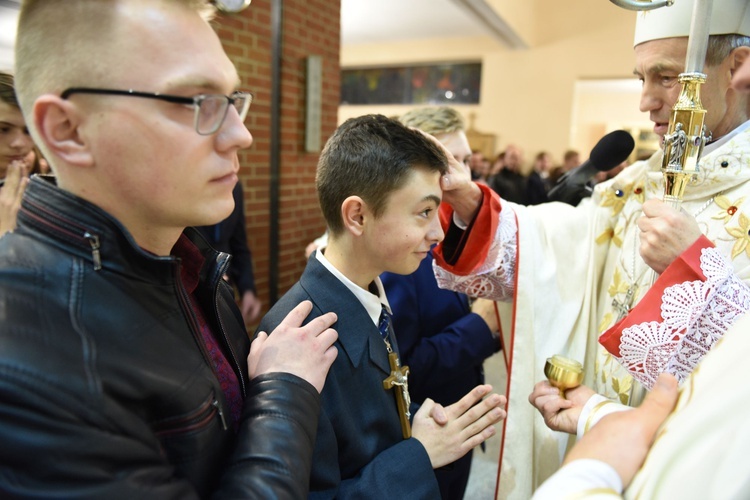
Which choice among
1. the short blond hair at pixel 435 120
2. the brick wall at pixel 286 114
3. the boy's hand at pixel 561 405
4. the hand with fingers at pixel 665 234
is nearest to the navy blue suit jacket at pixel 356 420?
the boy's hand at pixel 561 405

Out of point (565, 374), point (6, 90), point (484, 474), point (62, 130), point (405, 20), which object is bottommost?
point (484, 474)

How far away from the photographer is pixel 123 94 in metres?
0.74

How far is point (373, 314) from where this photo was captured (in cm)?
134

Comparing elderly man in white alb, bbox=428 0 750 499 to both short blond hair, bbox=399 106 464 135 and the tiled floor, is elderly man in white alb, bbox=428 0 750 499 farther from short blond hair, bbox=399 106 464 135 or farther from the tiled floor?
the tiled floor

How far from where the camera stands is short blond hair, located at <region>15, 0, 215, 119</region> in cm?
74

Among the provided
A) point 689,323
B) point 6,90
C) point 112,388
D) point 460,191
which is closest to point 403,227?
point 460,191

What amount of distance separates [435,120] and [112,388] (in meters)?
1.81

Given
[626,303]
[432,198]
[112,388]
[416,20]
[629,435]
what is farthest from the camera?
[416,20]

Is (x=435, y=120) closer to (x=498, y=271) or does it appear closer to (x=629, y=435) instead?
(x=498, y=271)

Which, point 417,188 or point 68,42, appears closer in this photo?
point 68,42

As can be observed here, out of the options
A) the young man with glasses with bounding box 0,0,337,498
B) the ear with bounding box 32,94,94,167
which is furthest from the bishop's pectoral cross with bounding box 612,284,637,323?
the ear with bounding box 32,94,94,167

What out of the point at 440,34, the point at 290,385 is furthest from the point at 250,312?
the point at 440,34

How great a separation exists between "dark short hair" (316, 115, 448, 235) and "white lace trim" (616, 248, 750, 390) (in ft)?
2.24

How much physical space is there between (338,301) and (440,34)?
31.3 feet
